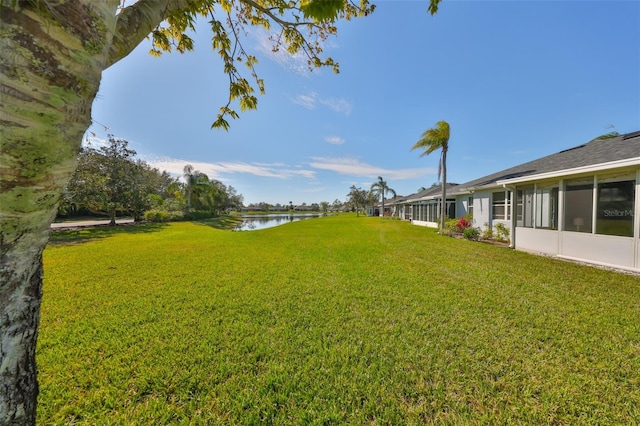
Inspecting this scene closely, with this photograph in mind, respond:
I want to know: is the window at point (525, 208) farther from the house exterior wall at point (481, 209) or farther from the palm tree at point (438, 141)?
the palm tree at point (438, 141)

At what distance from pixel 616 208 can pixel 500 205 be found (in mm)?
6269

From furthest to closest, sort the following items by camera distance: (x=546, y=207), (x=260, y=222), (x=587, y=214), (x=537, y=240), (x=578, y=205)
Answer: (x=260, y=222), (x=537, y=240), (x=546, y=207), (x=578, y=205), (x=587, y=214)

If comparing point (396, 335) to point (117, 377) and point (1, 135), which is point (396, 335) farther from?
point (1, 135)

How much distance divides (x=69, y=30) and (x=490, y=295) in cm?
649

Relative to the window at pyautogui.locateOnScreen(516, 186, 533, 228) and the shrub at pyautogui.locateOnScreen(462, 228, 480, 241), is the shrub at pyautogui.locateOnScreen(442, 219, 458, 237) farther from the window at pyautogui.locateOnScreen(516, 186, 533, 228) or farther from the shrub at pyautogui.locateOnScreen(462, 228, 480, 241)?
the window at pyautogui.locateOnScreen(516, 186, 533, 228)

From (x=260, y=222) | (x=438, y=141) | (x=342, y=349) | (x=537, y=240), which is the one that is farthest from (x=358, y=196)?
(x=342, y=349)

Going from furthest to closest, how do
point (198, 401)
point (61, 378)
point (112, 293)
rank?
point (112, 293) < point (61, 378) < point (198, 401)

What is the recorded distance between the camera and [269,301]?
4.51m

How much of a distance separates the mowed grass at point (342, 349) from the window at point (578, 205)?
182cm

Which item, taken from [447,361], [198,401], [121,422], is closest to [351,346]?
[447,361]

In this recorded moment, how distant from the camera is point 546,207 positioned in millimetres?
8234

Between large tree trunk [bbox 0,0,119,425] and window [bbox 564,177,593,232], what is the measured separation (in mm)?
10804

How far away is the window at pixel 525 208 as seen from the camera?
29.4ft

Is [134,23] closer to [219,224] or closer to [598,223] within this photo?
[598,223]
